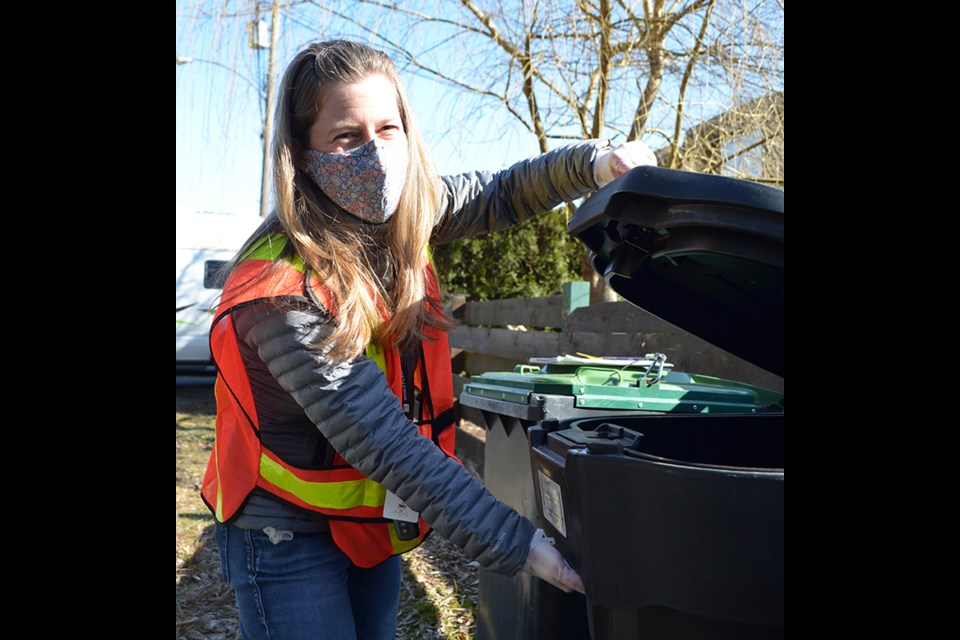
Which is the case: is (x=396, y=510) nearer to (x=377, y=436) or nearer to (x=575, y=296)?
(x=377, y=436)

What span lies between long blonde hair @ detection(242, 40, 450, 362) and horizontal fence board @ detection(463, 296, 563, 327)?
3.45 meters

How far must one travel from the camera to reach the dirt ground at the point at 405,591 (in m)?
3.68

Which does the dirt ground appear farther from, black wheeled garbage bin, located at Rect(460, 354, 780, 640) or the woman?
the woman

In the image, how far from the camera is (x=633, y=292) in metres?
1.95

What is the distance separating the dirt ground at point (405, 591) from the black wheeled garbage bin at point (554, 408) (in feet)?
3.01

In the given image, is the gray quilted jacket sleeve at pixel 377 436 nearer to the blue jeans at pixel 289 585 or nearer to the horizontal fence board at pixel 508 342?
the blue jeans at pixel 289 585

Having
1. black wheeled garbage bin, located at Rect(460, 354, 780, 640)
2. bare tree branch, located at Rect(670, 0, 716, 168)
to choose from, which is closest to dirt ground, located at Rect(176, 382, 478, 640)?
black wheeled garbage bin, located at Rect(460, 354, 780, 640)

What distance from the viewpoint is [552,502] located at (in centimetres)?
167

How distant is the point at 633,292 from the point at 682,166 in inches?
136

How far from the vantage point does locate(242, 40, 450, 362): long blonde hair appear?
62.1 inches

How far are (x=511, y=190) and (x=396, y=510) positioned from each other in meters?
0.86

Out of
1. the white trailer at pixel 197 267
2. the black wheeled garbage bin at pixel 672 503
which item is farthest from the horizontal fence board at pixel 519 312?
the white trailer at pixel 197 267
